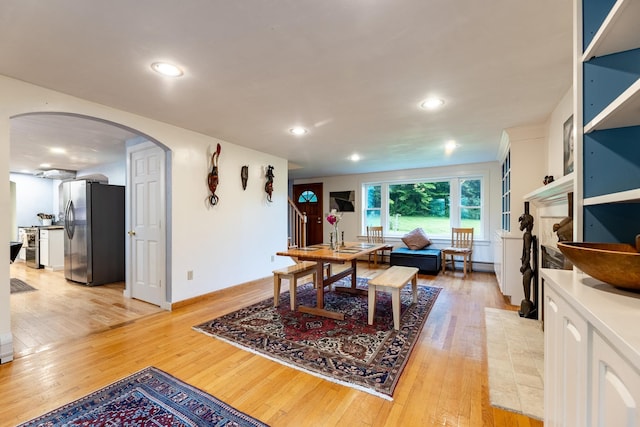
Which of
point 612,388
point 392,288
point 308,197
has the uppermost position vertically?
point 308,197

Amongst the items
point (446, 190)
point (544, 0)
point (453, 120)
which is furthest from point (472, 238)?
point (544, 0)

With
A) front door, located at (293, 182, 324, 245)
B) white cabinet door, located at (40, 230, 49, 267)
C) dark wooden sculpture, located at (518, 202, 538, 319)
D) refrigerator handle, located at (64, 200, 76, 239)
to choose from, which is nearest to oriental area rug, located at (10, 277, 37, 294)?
refrigerator handle, located at (64, 200, 76, 239)

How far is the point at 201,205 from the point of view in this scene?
366cm

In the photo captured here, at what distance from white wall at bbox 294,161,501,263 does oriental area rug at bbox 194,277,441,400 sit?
2.71 metres

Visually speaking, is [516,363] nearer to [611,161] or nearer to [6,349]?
[611,161]

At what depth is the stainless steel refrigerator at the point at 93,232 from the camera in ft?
14.9

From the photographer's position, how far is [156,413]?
5.19 feet

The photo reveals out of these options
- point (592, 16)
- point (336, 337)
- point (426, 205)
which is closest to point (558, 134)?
point (592, 16)

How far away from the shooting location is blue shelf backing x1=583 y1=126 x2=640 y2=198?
3.34 ft

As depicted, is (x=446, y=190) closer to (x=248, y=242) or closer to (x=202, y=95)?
(x=248, y=242)

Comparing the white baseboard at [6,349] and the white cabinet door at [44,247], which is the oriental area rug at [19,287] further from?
the white baseboard at [6,349]

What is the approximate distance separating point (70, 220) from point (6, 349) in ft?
11.2

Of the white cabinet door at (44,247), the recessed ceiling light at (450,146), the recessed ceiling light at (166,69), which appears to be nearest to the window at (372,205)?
the recessed ceiling light at (450,146)

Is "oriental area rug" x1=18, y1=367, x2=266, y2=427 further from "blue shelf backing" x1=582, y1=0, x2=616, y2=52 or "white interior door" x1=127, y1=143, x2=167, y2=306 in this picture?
"blue shelf backing" x1=582, y1=0, x2=616, y2=52
